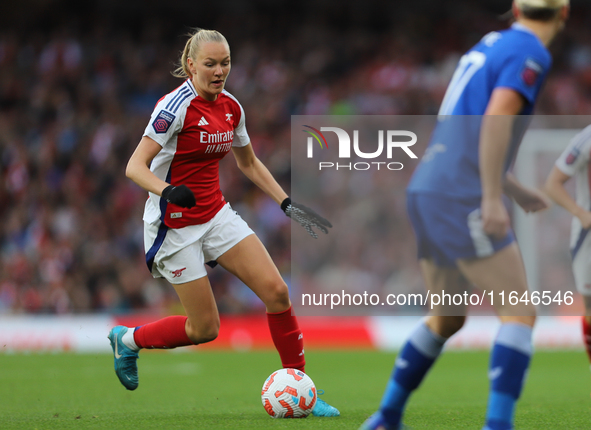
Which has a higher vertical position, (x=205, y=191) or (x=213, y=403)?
(x=205, y=191)

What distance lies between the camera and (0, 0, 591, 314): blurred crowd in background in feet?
44.8

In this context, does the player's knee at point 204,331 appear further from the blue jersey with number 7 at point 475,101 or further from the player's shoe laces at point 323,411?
the blue jersey with number 7 at point 475,101

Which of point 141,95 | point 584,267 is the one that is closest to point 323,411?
point 584,267

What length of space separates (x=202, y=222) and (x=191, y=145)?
19.1 inches

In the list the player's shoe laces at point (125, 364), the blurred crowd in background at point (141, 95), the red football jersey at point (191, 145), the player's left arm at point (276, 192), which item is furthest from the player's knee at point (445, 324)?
the blurred crowd in background at point (141, 95)

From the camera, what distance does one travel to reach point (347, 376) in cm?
849

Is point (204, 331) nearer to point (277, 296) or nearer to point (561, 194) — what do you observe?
point (277, 296)

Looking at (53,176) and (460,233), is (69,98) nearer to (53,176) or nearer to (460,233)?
(53,176)

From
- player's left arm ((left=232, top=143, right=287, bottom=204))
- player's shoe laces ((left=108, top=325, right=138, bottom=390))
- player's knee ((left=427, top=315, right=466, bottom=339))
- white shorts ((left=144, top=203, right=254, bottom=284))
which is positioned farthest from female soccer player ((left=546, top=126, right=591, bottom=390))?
player's shoe laces ((left=108, top=325, right=138, bottom=390))

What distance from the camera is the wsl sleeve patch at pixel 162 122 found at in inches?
178

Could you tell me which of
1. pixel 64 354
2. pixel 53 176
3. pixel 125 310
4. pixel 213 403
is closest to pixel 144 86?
pixel 53 176

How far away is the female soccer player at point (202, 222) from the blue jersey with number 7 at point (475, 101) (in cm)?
172

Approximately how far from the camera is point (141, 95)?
638 inches

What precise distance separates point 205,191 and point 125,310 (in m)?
8.84
